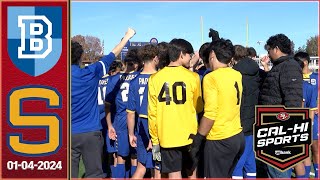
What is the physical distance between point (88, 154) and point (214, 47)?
79.8 inches

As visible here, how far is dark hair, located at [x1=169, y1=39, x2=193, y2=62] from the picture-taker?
489 centimetres

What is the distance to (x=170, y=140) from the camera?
486 cm

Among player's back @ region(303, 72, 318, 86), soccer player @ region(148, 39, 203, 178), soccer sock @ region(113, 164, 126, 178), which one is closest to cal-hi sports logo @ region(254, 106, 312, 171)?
soccer player @ region(148, 39, 203, 178)

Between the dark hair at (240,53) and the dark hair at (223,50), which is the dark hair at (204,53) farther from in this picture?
the dark hair at (240,53)

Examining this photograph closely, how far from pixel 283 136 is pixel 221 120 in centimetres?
112

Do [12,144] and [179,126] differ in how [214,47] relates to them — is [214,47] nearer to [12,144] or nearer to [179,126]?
[179,126]

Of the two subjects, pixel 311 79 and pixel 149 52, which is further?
pixel 311 79

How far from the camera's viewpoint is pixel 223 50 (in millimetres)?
4898

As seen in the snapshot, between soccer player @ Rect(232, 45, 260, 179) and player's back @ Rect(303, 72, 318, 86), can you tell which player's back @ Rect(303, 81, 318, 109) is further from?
soccer player @ Rect(232, 45, 260, 179)

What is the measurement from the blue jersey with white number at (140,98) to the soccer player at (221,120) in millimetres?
1061

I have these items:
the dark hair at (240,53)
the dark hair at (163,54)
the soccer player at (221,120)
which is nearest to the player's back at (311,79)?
the dark hair at (240,53)

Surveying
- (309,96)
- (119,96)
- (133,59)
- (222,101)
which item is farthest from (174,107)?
(309,96)

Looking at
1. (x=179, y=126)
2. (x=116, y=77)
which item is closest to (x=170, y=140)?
(x=179, y=126)

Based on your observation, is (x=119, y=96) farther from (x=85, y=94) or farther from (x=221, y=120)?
(x=221, y=120)
